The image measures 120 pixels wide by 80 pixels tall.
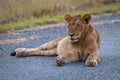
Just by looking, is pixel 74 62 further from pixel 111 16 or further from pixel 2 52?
pixel 111 16

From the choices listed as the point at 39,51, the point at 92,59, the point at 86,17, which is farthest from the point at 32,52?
the point at 92,59

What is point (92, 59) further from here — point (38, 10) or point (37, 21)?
point (38, 10)

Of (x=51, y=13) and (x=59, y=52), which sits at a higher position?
(x=59, y=52)

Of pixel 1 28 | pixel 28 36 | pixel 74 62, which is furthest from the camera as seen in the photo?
pixel 1 28

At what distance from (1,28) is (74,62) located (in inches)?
204

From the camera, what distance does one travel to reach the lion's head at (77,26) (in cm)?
852

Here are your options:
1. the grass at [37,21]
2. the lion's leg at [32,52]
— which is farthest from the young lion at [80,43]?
the grass at [37,21]

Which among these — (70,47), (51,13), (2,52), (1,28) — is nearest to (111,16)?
(51,13)

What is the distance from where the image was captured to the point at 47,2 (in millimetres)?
16031

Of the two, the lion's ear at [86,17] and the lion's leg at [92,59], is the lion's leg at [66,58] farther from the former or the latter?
the lion's ear at [86,17]

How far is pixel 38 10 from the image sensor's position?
51.0 feet

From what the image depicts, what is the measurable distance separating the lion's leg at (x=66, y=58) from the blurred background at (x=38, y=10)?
5.12 metres

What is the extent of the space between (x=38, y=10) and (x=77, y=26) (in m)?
7.01

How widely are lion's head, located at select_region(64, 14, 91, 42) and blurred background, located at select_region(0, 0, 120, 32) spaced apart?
16.4 ft
